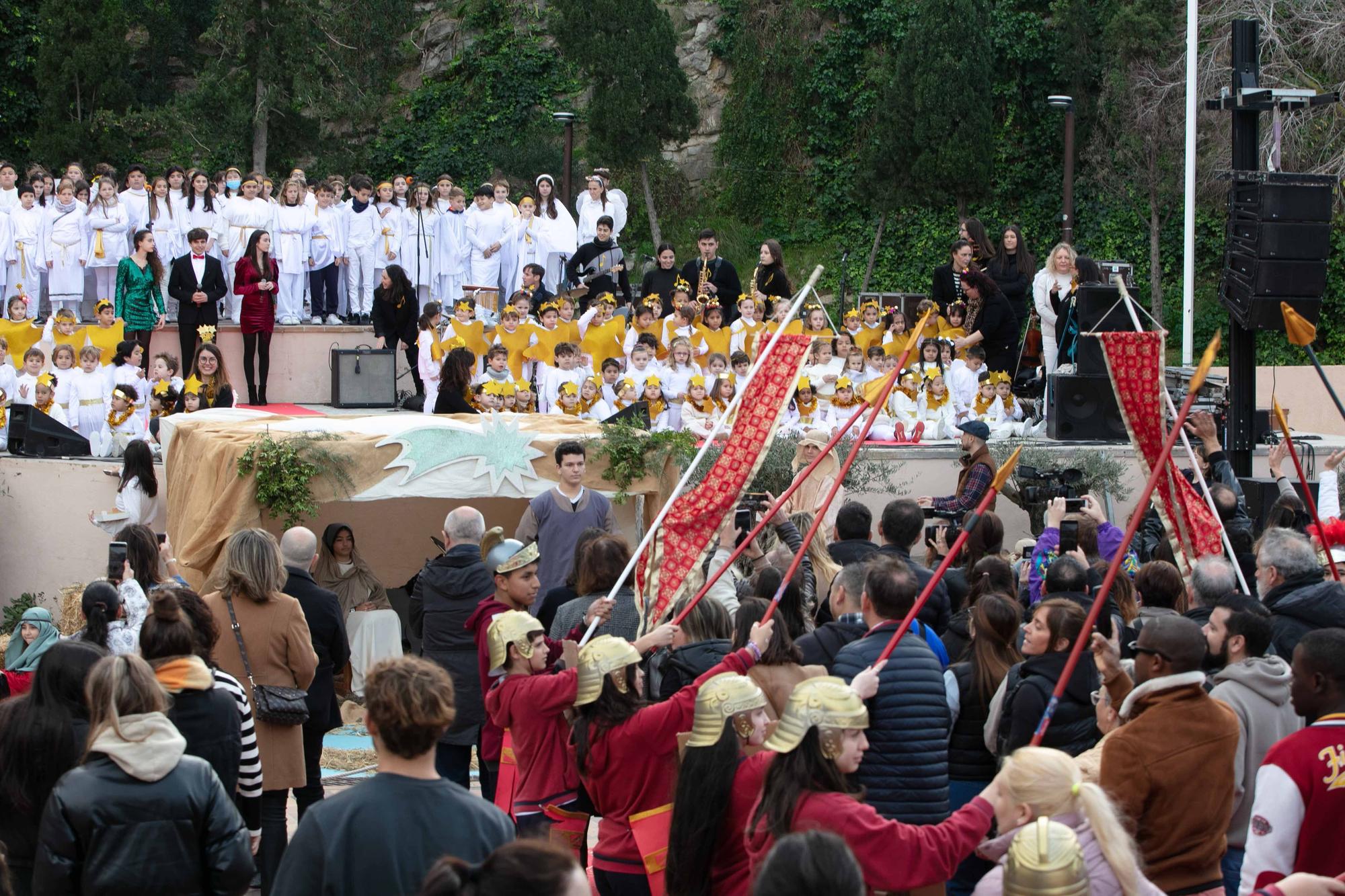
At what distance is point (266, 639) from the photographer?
626cm

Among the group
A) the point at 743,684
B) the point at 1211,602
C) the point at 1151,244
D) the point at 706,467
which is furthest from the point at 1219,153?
the point at 743,684

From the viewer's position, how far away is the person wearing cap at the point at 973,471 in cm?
938

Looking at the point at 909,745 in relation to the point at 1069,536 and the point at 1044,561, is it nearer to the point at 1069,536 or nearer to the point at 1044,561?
the point at 1044,561

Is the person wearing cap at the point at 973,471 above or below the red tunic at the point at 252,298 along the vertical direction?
below

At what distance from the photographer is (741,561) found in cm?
859

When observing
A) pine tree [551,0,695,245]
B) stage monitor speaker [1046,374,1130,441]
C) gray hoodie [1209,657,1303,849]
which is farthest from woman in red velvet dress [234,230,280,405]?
gray hoodie [1209,657,1303,849]

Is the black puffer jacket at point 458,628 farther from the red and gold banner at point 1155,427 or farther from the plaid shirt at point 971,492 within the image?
the plaid shirt at point 971,492

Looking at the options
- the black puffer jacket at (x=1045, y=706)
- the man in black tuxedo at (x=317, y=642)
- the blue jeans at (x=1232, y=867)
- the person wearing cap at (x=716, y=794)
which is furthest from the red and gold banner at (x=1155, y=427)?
the man in black tuxedo at (x=317, y=642)

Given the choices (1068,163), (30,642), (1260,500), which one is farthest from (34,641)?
(1068,163)

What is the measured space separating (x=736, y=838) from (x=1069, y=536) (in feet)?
10.7

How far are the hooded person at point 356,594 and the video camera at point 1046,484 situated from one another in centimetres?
435

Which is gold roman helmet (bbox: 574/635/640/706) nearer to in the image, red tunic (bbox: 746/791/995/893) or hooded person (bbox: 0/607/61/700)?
red tunic (bbox: 746/791/995/893)

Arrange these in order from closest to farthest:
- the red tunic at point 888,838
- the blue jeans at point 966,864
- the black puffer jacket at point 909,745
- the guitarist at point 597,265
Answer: the red tunic at point 888,838
the black puffer jacket at point 909,745
the blue jeans at point 966,864
the guitarist at point 597,265

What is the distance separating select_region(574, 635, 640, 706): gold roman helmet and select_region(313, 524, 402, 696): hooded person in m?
6.06
